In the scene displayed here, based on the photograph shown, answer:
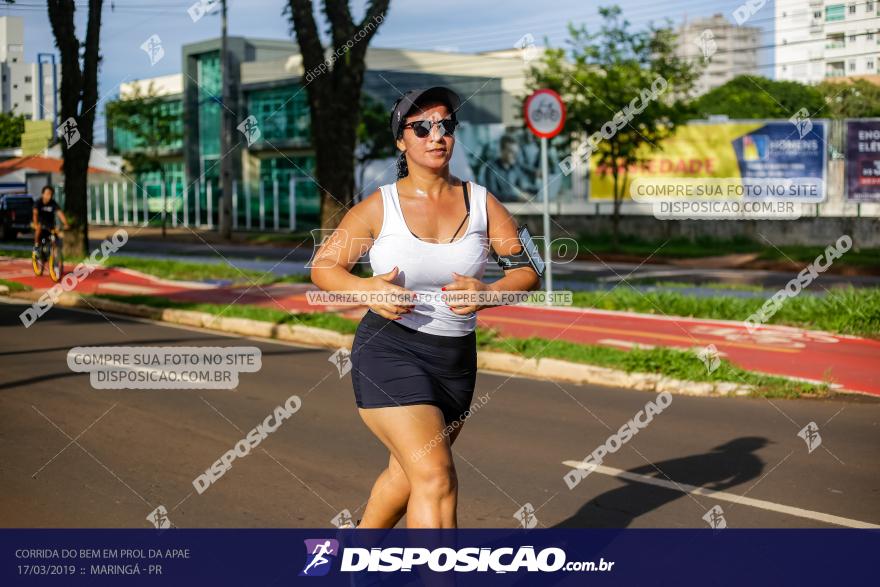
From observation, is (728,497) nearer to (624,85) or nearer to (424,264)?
(424,264)

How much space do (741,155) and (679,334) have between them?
26.9 meters

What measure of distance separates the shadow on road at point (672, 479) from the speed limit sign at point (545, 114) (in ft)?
25.9

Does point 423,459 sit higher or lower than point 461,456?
higher

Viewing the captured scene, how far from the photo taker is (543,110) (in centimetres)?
1502

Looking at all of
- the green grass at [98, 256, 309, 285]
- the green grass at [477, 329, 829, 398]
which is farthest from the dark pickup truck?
the green grass at [477, 329, 829, 398]

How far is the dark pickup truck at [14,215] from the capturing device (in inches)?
1625

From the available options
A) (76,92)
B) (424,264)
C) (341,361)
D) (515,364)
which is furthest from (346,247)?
(76,92)

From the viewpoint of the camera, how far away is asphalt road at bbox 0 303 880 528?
5.71m

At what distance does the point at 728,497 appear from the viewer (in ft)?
19.7

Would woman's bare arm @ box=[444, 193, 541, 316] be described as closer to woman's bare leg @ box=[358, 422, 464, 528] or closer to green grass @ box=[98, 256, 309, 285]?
woman's bare leg @ box=[358, 422, 464, 528]

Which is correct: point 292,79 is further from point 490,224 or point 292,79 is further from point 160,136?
point 490,224

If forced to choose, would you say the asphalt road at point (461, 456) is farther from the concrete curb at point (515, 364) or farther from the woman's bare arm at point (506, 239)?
the woman's bare arm at point (506, 239)

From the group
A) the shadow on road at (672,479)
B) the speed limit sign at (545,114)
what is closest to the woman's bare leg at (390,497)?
the shadow on road at (672,479)

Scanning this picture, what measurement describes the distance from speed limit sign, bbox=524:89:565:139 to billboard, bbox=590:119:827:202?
20472 millimetres
